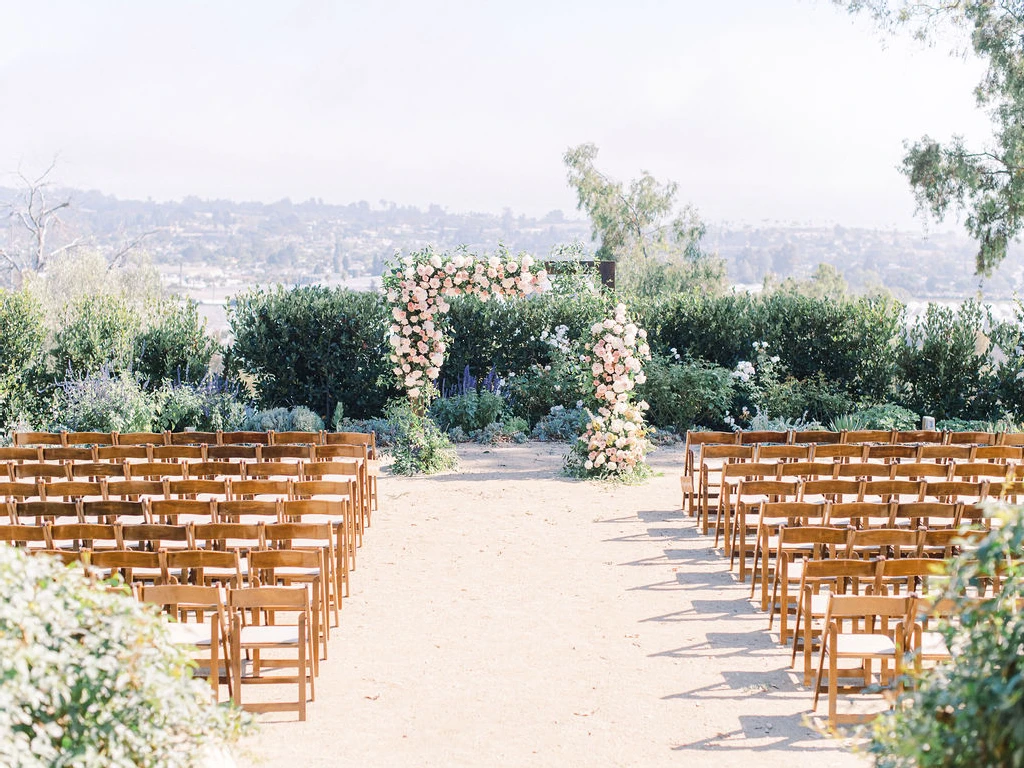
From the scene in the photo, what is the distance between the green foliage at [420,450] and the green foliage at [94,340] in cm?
478

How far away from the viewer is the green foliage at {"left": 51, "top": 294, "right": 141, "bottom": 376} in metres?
15.6

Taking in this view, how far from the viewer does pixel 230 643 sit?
5.84 metres

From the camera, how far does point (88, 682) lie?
→ 331 cm

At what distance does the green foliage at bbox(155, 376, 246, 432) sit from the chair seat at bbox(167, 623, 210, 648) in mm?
8941

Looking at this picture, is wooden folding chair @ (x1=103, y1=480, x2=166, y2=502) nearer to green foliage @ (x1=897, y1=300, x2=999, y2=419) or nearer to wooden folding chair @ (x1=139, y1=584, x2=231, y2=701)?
wooden folding chair @ (x1=139, y1=584, x2=231, y2=701)

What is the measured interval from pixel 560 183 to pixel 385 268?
121ft

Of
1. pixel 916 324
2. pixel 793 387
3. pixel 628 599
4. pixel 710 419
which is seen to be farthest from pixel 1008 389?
pixel 628 599

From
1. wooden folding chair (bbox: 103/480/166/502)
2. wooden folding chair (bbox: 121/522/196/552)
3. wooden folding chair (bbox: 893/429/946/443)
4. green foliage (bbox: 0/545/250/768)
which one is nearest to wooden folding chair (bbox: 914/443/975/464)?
wooden folding chair (bbox: 893/429/946/443)

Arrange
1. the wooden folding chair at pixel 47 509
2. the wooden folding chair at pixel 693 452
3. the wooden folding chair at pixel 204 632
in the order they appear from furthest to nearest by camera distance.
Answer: the wooden folding chair at pixel 693 452
the wooden folding chair at pixel 47 509
the wooden folding chair at pixel 204 632

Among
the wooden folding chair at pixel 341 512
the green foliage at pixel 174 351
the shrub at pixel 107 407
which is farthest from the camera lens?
the green foliage at pixel 174 351

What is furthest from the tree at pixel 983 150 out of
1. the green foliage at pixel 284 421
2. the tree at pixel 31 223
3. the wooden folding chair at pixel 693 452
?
the tree at pixel 31 223

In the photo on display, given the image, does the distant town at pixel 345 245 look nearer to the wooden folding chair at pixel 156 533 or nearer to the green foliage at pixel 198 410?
the green foliage at pixel 198 410

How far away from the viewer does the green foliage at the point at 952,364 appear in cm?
1590

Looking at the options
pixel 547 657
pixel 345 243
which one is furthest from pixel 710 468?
pixel 345 243
